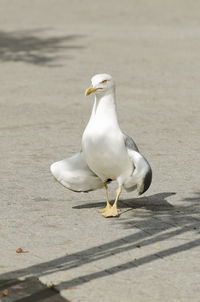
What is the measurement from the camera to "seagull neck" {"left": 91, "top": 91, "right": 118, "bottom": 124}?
895 cm

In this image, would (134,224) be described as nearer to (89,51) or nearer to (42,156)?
(42,156)

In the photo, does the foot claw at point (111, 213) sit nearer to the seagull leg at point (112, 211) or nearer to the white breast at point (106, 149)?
the seagull leg at point (112, 211)

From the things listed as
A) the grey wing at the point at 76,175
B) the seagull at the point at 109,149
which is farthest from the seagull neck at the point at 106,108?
the grey wing at the point at 76,175

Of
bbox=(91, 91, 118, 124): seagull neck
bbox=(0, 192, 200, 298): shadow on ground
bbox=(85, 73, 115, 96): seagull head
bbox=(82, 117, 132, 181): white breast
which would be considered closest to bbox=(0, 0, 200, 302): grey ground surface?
bbox=(0, 192, 200, 298): shadow on ground

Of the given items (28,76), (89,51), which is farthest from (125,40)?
(28,76)

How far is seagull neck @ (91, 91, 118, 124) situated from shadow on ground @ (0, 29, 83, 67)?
10.3 metres

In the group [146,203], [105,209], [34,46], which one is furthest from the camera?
[34,46]

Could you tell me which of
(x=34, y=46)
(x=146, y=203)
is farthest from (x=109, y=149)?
(x=34, y=46)

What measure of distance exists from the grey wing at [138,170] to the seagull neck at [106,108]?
0.32 metres

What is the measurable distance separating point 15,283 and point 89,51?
46.6ft

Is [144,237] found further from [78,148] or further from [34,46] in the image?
[34,46]

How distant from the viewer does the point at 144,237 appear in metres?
8.50

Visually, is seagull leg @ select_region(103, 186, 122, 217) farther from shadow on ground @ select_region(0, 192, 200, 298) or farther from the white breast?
the white breast

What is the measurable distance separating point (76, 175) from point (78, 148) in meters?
2.98
